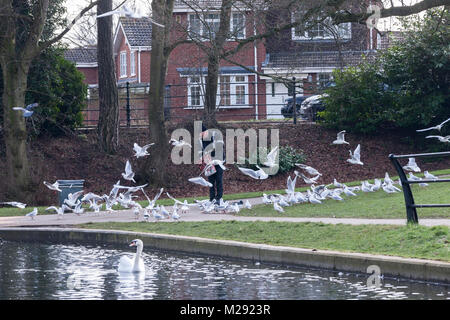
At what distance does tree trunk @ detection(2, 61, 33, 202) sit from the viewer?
2345 cm

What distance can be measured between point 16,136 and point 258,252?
13.5 meters

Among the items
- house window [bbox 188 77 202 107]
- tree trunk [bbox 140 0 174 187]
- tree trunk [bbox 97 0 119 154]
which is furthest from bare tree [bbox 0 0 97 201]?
house window [bbox 188 77 202 107]

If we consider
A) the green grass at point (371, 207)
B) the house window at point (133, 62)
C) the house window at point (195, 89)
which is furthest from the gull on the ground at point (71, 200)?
the house window at point (133, 62)

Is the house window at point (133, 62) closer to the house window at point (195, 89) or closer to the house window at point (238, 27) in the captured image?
the house window at point (195, 89)

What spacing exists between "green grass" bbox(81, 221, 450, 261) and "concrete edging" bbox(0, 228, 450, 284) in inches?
17.6

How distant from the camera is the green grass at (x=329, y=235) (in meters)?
11.0

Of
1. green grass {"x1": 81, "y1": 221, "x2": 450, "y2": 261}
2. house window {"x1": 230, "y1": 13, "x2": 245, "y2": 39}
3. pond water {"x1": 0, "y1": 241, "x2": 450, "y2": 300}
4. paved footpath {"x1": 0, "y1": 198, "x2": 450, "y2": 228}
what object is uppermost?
house window {"x1": 230, "y1": 13, "x2": 245, "y2": 39}

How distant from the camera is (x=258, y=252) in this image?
1195 centimetres

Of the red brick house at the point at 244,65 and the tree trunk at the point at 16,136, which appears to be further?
the red brick house at the point at 244,65

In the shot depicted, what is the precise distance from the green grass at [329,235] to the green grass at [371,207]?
6.97 ft

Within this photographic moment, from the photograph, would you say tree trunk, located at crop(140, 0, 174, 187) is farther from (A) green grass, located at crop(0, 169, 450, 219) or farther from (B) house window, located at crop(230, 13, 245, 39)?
(A) green grass, located at crop(0, 169, 450, 219)

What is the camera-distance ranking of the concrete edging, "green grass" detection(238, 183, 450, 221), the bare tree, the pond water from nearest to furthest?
1. the pond water
2. the concrete edging
3. "green grass" detection(238, 183, 450, 221)
4. the bare tree

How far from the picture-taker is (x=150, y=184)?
25.1 meters
